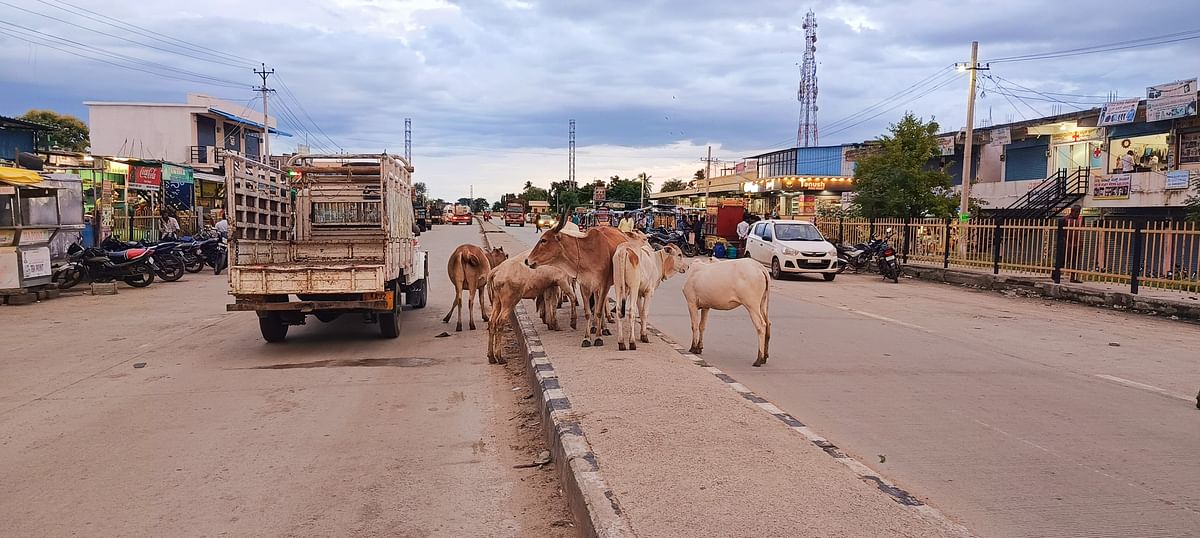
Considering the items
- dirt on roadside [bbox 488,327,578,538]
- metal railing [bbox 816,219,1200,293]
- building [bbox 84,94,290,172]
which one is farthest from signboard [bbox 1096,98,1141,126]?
building [bbox 84,94,290,172]

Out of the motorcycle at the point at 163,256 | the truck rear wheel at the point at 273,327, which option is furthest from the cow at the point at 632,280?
the motorcycle at the point at 163,256

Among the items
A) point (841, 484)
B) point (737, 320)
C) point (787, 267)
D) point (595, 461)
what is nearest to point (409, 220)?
point (737, 320)

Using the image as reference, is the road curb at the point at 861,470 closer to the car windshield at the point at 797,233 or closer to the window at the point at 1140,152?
the car windshield at the point at 797,233

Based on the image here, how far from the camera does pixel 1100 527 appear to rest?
4.12 meters

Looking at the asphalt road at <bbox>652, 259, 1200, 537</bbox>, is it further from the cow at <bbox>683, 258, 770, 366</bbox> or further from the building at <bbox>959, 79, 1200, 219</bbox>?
the building at <bbox>959, 79, 1200, 219</bbox>

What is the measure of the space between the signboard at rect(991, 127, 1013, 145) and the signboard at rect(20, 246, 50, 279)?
33.9m

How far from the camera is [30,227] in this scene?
15.7 metres

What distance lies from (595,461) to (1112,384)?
6157 millimetres

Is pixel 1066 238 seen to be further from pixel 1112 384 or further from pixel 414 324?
pixel 414 324

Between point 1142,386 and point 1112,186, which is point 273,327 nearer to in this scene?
point 1142,386

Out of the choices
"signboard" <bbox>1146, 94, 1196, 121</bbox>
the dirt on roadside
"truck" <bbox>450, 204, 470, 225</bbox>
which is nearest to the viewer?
the dirt on roadside

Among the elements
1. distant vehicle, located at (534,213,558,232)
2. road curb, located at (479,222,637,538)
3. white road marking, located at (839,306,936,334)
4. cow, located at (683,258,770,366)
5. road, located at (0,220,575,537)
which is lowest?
road, located at (0,220,575,537)

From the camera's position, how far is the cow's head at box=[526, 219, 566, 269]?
29.3 feet

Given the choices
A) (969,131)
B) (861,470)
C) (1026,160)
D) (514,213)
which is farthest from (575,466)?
(514,213)
